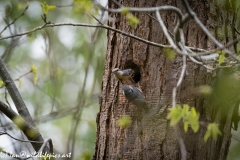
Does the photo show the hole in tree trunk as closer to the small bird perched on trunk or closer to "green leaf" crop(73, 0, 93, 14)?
the small bird perched on trunk

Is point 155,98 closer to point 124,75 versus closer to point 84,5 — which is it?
point 124,75

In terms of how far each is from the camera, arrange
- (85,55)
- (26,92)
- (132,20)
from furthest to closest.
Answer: (26,92), (85,55), (132,20)

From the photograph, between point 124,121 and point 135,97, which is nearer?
point 124,121

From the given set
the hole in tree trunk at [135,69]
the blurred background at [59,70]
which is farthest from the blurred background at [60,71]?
the hole in tree trunk at [135,69]

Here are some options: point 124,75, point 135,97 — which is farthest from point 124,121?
point 124,75

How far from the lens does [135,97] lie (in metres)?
2.62

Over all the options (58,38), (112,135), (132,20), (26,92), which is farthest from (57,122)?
(132,20)

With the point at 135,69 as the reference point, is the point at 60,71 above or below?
above

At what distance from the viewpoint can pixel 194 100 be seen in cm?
262

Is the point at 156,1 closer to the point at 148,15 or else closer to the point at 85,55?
the point at 148,15

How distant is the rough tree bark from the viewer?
8.59 ft

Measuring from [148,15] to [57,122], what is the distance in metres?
3.74

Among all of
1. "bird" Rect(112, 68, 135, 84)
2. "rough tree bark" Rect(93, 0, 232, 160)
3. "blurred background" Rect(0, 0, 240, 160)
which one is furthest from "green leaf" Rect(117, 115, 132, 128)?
"blurred background" Rect(0, 0, 240, 160)

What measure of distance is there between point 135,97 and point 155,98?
13 centimetres
